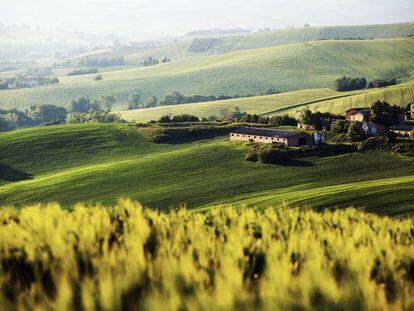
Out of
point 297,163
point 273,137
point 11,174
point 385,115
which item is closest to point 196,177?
point 297,163

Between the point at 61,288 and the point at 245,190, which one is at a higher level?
the point at 61,288

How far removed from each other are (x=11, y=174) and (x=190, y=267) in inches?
3926

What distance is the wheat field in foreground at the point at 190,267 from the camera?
8031 mm

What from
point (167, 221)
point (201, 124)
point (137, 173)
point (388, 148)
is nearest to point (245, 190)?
point (137, 173)

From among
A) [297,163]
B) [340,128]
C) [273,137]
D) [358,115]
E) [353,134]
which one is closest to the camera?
[297,163]

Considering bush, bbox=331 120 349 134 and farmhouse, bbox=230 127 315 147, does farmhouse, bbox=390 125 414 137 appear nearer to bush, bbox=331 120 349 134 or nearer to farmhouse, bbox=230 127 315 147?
bush, bbox=331 120 349 134

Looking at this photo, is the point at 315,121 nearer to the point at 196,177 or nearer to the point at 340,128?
the point at 340,128

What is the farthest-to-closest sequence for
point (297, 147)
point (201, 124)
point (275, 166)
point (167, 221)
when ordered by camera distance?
point (201, 124) → point (297, 147) → point (275, 166) → point (167, 221)

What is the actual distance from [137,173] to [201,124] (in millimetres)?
44213

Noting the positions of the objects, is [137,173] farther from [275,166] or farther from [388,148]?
A: [388,148]

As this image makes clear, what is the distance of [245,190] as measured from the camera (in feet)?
260

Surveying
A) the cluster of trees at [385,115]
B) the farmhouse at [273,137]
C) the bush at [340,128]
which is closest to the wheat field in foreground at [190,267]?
the farmhouse at [273,137]

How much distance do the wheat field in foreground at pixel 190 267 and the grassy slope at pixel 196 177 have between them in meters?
52.8

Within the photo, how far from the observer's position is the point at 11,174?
102 metres
